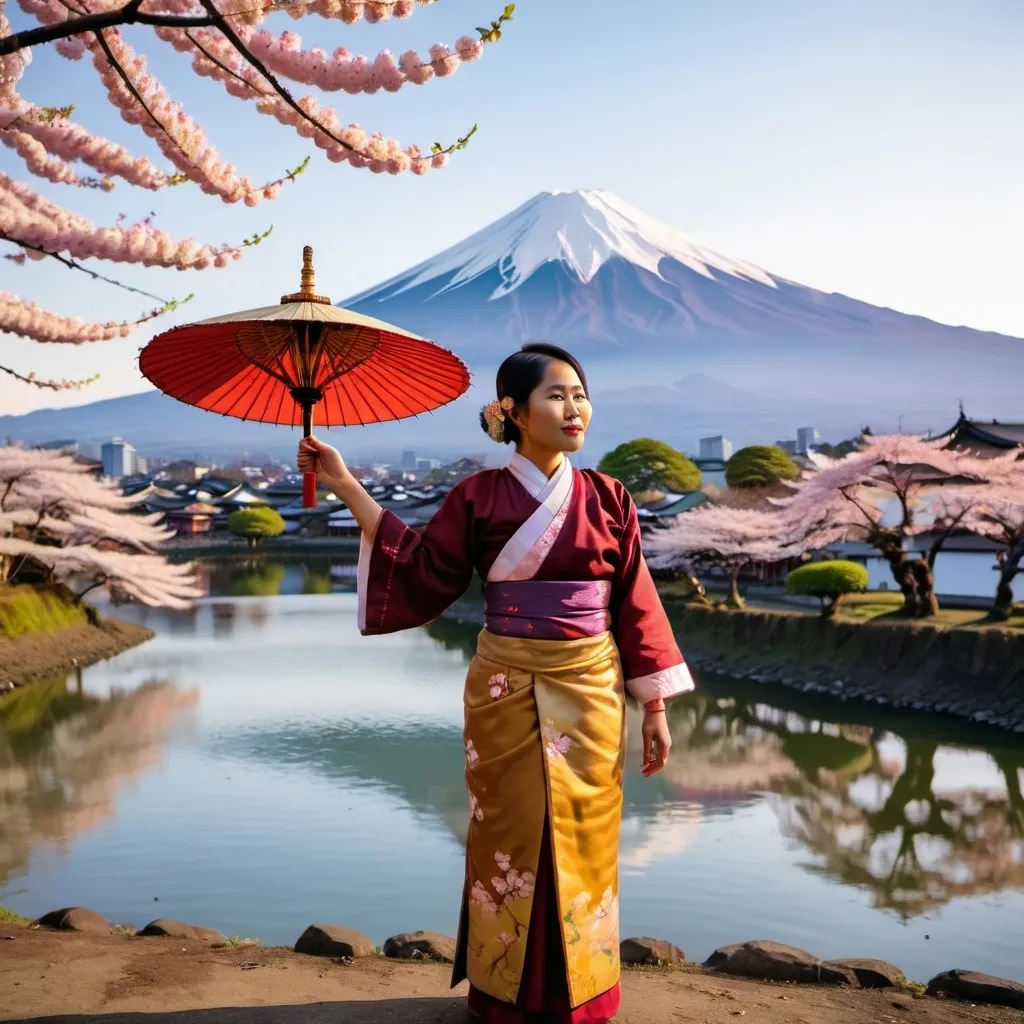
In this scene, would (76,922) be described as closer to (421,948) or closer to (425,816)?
(421,948)

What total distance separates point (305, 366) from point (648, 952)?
2.60 metres

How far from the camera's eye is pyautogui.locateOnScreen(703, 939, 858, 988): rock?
12.0 ft

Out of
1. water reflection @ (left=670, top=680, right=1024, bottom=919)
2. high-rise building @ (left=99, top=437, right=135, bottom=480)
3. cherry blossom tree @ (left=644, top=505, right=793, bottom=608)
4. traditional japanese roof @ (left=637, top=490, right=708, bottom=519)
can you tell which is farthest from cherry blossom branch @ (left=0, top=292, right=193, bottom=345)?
high-rise building @ (left=99, top=437, right=135, bottom=480)

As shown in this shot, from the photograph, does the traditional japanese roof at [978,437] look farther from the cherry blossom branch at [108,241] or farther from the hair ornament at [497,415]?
the hair ornament at [497,415]

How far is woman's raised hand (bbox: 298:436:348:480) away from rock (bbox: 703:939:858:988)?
2.43 metres

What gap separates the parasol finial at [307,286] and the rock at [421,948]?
8.60ft

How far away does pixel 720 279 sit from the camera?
11912cm

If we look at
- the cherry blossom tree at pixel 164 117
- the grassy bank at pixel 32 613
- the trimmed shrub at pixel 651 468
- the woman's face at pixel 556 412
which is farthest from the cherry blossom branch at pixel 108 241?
the trimmed shrub at pixel 651 468

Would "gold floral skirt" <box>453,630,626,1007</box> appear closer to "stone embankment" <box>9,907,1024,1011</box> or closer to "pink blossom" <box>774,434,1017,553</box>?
"stone embankment" <box>9,907,1024,1011</box>

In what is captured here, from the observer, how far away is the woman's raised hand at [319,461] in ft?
9.23

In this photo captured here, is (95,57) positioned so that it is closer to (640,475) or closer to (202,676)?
(202,676)

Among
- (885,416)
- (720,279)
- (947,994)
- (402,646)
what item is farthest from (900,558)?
(885,416)

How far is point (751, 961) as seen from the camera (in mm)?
3762

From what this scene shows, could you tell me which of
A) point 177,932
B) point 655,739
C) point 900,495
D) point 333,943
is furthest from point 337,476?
point 900,495
